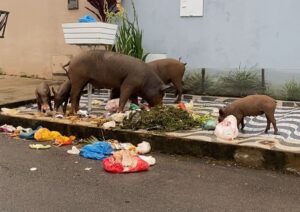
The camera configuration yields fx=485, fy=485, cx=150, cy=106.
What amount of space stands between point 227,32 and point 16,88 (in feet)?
16.1

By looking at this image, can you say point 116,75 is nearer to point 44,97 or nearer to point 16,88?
point 44,97

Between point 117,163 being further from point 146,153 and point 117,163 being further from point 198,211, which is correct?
point 198,211

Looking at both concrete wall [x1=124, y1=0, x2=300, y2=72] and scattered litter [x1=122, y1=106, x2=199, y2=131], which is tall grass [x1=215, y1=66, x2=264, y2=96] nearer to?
concrete wall [x1=124, y1=0, x2=300, y2=72]

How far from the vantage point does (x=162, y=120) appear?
6352mm

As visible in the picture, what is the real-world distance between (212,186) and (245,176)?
1.71 ft

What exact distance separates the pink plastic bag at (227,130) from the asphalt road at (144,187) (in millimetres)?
417

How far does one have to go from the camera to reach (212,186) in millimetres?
4660

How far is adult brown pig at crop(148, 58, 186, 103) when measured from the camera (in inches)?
353

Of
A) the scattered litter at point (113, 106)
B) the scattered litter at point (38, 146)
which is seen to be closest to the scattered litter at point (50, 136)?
the scattered litter at point (38, 146)

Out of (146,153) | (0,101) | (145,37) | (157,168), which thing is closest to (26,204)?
(157,168)

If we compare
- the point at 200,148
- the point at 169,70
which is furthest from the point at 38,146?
the point at 169,70

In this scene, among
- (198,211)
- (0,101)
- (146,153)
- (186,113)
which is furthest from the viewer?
(0,101)

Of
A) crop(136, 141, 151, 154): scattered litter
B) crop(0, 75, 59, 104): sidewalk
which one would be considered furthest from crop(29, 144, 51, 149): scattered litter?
crop(0, 75, 59, 104): sidewalk

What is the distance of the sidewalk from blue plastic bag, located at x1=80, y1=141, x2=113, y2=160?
11.3ft
